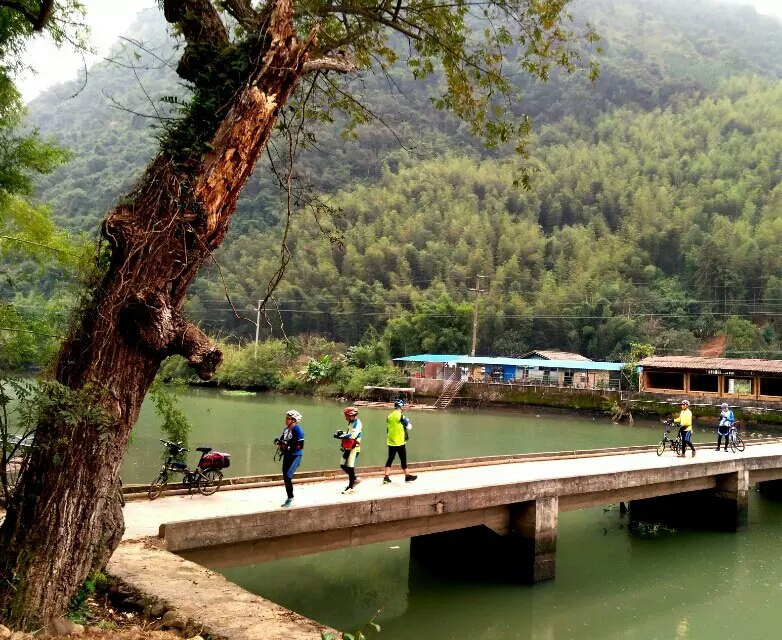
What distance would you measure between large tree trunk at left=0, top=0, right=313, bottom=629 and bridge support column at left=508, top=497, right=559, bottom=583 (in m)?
6.42

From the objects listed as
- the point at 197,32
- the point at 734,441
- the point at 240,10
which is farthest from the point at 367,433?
the point at 197,32

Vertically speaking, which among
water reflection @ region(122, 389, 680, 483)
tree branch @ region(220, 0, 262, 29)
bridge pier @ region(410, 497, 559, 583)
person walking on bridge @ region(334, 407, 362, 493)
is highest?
tree branch @ region(220, 0, 262, 29)

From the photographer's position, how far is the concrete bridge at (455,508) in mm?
7145

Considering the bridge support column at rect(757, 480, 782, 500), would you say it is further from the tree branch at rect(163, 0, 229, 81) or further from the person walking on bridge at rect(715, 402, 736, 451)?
the tree branch at rect(163, 0, 229, 81)

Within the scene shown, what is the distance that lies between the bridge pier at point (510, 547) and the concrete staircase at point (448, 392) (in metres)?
36.3

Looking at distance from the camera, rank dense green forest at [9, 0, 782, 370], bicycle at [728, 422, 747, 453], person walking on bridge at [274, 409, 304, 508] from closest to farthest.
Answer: person walking on bridge at [274, 409, 304, 508], bicycle at [728, 422, 747, 453], dense green forest at [9, 0, 782, 370]

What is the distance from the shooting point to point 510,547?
9.91 meters

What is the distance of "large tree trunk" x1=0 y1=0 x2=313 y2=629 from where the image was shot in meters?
4.33

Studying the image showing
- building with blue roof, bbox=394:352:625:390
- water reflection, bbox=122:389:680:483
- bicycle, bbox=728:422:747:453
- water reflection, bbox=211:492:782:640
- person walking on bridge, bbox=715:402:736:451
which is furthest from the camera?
building with blue roof, bbox=394:352:625:390

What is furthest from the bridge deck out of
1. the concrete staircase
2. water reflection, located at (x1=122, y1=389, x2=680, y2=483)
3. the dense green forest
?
the dense green forest

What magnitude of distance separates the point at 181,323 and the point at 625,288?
69341 mm

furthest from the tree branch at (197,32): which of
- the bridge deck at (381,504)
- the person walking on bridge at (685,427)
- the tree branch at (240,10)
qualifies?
the person walking on bridge at (685,427)

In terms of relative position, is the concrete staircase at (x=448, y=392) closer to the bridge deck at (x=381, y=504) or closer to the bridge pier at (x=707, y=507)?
the bridge pier at (x=707, y=507)

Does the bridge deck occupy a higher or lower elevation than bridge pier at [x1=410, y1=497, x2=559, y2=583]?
higher
